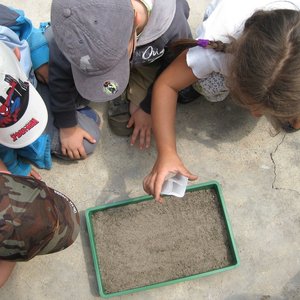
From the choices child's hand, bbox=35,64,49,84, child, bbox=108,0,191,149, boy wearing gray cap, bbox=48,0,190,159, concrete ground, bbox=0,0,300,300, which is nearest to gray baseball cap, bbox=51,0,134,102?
boy wearing gray cap, bbox=48,0,190,159

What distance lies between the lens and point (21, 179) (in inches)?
44.2

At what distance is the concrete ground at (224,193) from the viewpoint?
1.51m

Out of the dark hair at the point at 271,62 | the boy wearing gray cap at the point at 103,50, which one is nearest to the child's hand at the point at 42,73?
the boy wearing gray cap at the point at 103,50

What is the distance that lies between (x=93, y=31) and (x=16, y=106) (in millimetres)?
317

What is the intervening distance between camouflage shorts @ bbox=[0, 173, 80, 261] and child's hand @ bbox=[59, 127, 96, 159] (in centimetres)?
40

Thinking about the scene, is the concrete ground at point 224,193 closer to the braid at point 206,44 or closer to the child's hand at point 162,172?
the child's hand at point 162,172

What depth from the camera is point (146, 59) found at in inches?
57.9

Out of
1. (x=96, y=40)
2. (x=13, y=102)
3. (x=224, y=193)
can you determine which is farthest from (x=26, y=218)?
(x=224, y=193)

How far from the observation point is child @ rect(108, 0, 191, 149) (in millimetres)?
1345

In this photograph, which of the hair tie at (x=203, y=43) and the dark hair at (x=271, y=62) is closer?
the dark hair at (x=271, y=62)

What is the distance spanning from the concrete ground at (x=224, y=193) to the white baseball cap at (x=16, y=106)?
12.8 inches

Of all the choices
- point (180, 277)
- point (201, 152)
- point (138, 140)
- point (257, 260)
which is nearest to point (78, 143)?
point (138, 140)

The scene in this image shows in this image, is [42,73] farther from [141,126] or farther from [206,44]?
[206,44]

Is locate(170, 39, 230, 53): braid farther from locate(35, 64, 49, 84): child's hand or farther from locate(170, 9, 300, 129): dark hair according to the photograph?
locate(35, 64, 49, 84): child's hand
